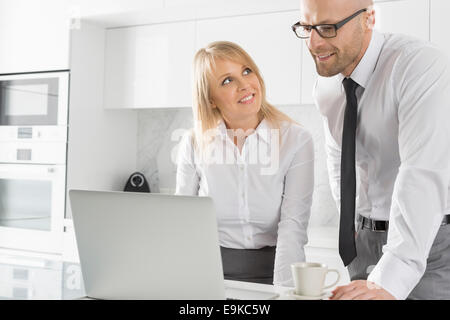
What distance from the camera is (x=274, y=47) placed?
2.96 metres

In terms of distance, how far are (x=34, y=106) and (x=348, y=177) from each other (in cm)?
238

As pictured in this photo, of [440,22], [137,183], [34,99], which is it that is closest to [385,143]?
[440,22]

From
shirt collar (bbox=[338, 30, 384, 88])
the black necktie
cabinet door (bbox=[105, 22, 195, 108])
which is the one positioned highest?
cabinet door (bbox=[105, 22, 195, 108])

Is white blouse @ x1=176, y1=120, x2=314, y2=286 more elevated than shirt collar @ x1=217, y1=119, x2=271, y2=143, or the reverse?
shirt collar @ x1=217, y1=119, x2=271, y2=143

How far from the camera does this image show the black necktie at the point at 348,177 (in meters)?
1.42

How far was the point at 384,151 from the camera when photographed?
1.44 meters

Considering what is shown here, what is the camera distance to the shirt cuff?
1089 mm

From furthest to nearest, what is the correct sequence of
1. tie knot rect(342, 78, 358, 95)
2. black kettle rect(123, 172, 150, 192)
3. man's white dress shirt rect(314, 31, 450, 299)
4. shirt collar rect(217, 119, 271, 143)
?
black kettle rect(123, 172, 150, 192) < shirt collar rect(217, 119, 271, 143) < tie knot rect(342, 78, 358, 95) < man's white dress shirt rect(314, 31, 450, 299)

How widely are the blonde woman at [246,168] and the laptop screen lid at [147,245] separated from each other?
0.66 m

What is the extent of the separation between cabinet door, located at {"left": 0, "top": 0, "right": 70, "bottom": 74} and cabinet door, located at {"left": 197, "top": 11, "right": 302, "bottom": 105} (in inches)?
39.5

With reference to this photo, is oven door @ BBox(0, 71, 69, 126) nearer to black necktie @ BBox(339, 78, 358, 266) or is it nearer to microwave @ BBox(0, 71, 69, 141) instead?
microwave @ BBox(0, 71, 69, 141)

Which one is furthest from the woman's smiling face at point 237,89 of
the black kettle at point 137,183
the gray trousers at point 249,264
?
the black kettle at point 137,183

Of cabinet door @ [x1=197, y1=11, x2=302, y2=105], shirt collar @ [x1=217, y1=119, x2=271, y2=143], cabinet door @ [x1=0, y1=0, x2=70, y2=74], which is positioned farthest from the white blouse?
cabinet door @ [x1=0, y1=0, x2=70, y2=74]

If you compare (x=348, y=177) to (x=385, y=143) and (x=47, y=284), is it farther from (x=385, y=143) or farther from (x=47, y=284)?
(x=47, y=284)
